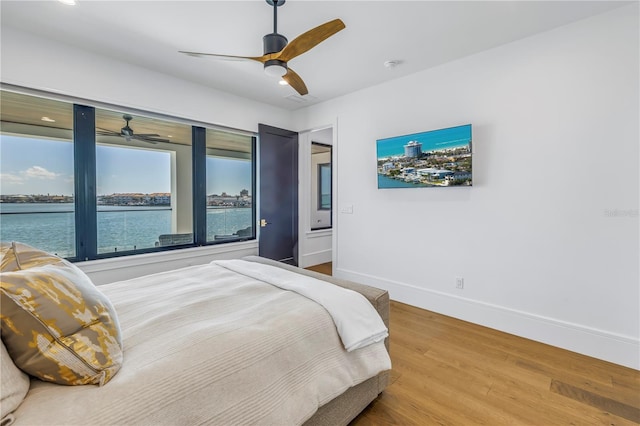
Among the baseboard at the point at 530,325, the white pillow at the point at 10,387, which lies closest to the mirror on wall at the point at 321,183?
the baseboard at the point at 530,325

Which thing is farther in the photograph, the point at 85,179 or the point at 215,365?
the point at 85,179

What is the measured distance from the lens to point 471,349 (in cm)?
246

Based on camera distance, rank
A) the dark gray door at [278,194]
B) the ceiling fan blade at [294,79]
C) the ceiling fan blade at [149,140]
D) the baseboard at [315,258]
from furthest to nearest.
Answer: the baseboard at [315,258], the dark gray door at [278,194], the ceiling fan blade at [149,140], the ceiling fan blade at [294,79]

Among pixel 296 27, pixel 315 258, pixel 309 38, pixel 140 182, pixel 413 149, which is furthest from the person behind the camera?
pixel 315 258

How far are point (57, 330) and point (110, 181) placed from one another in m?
2.81

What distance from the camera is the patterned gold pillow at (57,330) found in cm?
86

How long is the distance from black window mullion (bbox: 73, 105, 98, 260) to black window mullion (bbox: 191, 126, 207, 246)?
1048 mm

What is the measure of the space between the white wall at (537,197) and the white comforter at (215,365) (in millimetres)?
1877

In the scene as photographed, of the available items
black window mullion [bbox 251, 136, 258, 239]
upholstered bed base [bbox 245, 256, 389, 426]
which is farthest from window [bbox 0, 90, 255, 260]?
upholstered bed base [bbox 245, 256, 389, 426]

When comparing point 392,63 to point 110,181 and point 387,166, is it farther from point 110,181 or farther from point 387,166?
point 110,181

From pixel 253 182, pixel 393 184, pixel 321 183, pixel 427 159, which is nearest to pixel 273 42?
pixel 427 159

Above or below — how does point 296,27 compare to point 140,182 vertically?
above

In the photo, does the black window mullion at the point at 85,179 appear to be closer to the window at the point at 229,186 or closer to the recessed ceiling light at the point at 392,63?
the window at the point at 229,186

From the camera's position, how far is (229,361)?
1.11 metres
